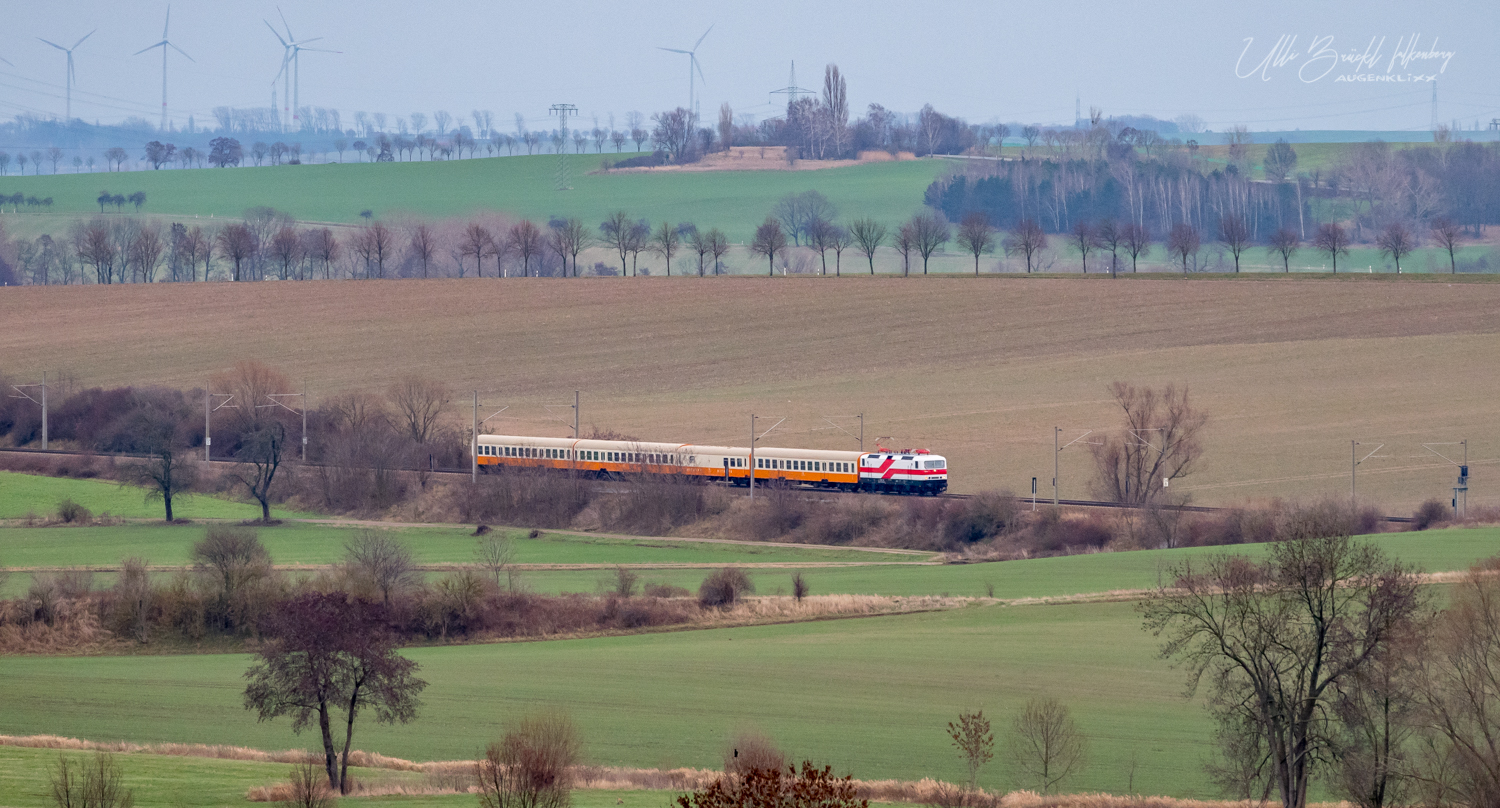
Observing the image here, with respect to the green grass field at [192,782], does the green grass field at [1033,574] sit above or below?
above

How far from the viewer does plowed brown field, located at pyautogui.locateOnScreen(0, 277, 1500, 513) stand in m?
76.2

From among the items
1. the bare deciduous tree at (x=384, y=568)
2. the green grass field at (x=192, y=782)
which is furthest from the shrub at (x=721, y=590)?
the green grass field at (x=192, y=782)

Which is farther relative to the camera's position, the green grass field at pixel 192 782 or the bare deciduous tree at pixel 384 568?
the bare deciduous tree at pixel 384 568

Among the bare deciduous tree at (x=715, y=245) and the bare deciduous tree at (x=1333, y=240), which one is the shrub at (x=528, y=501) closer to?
the bare deciduous tree at (x=1333, y=240)

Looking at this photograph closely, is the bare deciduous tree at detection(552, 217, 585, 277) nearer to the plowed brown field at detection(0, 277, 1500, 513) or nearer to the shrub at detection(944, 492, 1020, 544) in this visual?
the plowed brown field at detection(0, 277, 1500, 513)

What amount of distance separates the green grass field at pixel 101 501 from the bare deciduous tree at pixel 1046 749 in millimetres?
50528

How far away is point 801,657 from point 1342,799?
15440 mm

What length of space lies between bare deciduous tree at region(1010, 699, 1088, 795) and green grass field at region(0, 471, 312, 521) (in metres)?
50.5

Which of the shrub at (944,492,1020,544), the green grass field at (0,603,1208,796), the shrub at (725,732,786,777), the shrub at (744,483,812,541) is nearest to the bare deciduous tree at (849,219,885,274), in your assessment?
the shrub at (744,483,812,541)

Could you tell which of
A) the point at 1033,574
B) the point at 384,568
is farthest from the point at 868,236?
the point at 384,568

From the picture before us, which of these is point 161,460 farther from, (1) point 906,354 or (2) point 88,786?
(2) point 88,786

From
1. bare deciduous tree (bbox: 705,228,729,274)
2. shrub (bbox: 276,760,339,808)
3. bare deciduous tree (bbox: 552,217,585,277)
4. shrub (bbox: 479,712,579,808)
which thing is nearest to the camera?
shrub (bbox: 479,712,579,808)

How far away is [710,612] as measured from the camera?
166 feet

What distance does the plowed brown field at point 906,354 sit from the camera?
7625 cm
